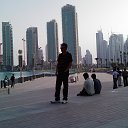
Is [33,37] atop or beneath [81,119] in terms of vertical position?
atop

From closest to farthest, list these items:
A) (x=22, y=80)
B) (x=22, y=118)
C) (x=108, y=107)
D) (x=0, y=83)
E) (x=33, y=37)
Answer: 1. (x=22, y=118)
2. (x=108, y=107)
3. (x=0, y=83)
4. (x=22, y=80)
5. (x=33, y=37)

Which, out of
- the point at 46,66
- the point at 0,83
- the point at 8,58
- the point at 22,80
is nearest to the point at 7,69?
the point at 8,58

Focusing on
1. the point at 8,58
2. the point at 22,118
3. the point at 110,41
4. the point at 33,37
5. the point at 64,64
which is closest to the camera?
the point at 22,118

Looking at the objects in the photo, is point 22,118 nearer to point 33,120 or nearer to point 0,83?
point 33,120

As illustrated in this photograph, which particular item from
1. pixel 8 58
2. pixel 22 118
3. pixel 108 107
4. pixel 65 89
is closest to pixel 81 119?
pixel 22 118

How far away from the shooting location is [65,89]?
476 inches

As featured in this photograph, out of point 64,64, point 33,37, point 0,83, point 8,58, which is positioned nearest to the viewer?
point 64,64

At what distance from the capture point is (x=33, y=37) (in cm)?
16100

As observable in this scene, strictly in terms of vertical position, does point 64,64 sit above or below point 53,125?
above

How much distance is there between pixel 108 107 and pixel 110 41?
186133mm

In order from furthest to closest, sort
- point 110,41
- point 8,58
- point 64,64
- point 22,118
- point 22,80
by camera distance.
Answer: point 110,41
point 8,58
point 22,80
point 64,64
point 22,118

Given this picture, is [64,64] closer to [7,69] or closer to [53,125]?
[53,125]

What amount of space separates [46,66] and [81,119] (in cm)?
18745

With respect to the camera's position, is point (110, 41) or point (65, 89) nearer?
point (65, 89)
